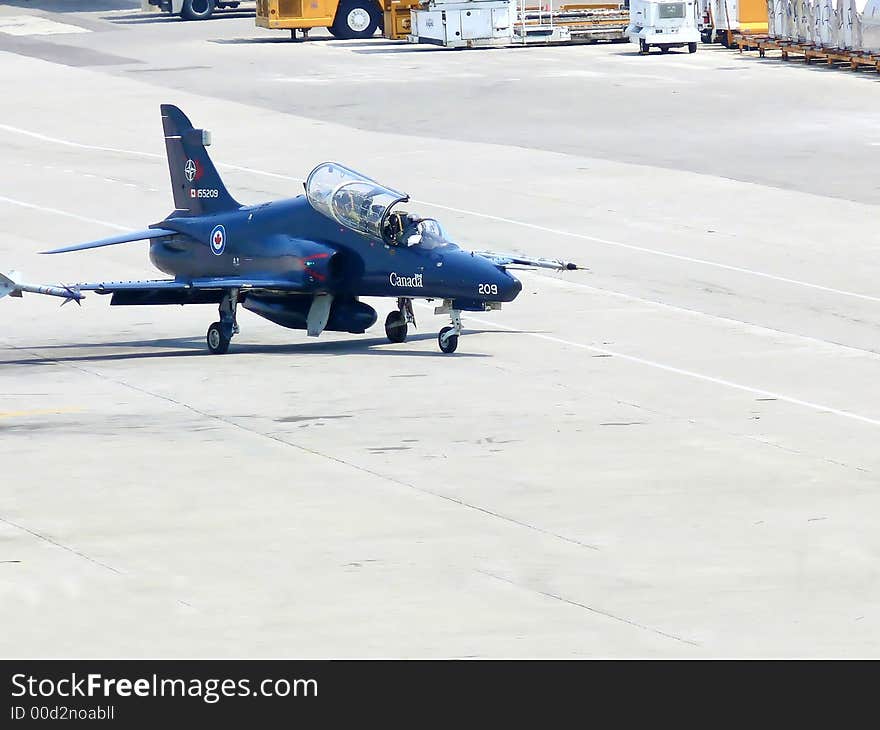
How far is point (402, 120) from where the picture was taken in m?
66.4

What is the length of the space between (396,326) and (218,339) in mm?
3239

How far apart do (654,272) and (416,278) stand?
1067 centimetres

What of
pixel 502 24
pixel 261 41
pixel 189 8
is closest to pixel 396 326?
pixel 502 24

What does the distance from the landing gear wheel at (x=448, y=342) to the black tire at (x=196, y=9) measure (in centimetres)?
7273

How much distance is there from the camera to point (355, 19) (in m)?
92.2

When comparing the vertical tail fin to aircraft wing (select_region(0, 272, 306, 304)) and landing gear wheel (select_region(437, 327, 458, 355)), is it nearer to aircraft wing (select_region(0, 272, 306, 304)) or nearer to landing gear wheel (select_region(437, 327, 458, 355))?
aircraft wing (select_region(0, 272, 306, 304))

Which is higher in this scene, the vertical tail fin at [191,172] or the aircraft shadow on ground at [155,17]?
the aircraft shadow on ground at [155,17]

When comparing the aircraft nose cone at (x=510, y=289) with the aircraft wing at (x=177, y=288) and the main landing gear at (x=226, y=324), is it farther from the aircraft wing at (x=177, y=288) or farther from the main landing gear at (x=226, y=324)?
the main landing gear at (x=226, y=324)

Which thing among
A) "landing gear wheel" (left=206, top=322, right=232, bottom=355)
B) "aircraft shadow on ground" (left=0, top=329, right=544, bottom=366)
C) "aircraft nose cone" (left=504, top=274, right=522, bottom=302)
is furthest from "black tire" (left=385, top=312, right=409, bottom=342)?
"aircraft nose cone" (left=504, top=274, right=522, bottom=302)

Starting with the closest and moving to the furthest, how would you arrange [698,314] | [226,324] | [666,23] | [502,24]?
[226,324] → [698,314] → [666,23] → [502,24]

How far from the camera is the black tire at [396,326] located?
33.9 m

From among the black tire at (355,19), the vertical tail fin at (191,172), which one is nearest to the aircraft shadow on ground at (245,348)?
the vertical tail fin at (191,172)

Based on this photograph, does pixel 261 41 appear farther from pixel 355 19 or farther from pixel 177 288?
pixel 177 288

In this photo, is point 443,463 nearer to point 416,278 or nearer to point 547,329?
point 416,278
